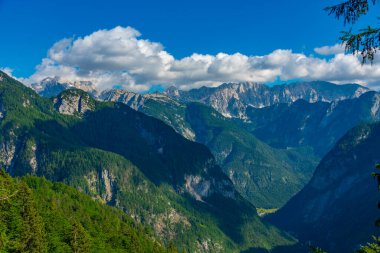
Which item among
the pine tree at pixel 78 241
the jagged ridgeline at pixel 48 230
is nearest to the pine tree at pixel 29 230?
the jagged ridgeline at pixel 48 230

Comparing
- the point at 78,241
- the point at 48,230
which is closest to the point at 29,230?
the point at 78,241

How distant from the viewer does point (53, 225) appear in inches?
4528

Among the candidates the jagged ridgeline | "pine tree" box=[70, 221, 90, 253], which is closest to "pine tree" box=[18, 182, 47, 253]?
the jagged ridgeline

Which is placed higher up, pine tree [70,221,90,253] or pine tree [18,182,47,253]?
pine tree [18,182,47,253]

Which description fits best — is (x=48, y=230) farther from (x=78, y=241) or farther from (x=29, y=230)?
(x=29, y=230)

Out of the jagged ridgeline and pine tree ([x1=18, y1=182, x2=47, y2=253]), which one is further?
the jagged ridgeline

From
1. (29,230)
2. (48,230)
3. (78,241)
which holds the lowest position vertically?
(78,241)

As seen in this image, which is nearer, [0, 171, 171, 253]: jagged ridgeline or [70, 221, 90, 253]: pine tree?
[0, 171, 171, 253]: jagged ridgeline

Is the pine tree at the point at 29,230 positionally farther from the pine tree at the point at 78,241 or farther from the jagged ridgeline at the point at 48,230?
the pine tree at the point at 78,241

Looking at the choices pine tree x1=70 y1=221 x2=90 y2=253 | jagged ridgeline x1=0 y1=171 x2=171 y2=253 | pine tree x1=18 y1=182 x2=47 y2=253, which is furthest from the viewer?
pine tree x1=70 y1=221 x2=90 y2=253

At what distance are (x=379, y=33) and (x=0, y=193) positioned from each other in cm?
2033

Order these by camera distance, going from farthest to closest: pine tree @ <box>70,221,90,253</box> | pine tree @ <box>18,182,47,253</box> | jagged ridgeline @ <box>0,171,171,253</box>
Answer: pine tree @ <box>70,221,90,253</box>, jagged ridgeline @ <box>0,171,171,253</box>, pine tree @ <box>18,182,47,253</box>

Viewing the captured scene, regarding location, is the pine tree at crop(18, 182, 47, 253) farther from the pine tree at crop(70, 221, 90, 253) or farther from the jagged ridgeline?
the pine tree at crop(70, 221, 90, 253)

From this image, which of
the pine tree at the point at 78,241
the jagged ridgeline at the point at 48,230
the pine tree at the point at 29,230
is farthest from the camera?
the pine tree at the point at 78,241
